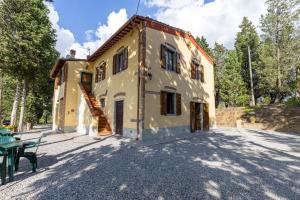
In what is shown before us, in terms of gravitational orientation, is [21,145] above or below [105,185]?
above

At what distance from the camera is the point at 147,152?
7.20m

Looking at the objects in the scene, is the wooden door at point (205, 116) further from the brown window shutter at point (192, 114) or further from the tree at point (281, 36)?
the tree at point (281, 36)

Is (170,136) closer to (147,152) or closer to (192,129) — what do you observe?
(192,129)

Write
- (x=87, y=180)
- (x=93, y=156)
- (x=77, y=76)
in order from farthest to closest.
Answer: (x=77, y=76), (x=93, y=156), (x=87, y=180)

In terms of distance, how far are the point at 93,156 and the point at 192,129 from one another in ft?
28.2

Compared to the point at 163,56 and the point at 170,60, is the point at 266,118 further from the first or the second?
the point at 163,56

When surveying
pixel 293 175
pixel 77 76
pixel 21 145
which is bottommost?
pixel 293 175

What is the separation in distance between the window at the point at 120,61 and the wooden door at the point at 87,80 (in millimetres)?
5248

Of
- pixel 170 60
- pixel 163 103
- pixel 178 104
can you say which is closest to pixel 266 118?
pixel 178 104

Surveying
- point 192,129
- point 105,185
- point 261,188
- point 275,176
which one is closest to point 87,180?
point 105,185

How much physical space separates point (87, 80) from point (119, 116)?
7.15 metres

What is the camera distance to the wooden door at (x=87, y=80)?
1714 centimetres

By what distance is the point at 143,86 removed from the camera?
10125 millimetres

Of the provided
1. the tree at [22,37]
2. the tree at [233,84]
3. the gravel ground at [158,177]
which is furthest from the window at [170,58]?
the tree at [233,84]
